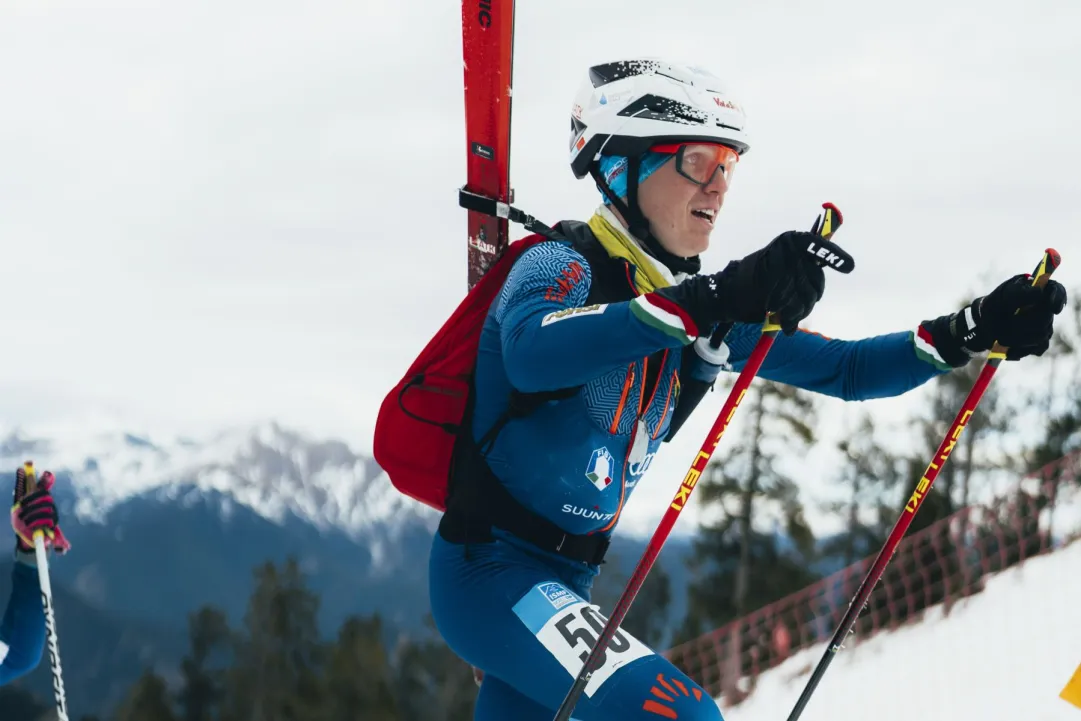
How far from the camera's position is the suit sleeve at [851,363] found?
310 centimetres

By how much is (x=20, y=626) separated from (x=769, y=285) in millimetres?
4586

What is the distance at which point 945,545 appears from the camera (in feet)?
61.7

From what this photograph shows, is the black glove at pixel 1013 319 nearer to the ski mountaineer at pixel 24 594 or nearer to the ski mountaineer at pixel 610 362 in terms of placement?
the ski mountaineer at pixel 610 362

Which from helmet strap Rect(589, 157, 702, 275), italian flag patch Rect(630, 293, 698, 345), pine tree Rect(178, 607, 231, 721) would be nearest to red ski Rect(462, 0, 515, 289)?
helmet strap Rect(589, 157, 702, 275)

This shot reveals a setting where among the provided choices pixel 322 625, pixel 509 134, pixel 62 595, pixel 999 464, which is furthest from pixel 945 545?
pixel 62 595

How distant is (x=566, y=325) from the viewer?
88.4 inches

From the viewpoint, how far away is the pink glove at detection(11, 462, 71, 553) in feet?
16.5

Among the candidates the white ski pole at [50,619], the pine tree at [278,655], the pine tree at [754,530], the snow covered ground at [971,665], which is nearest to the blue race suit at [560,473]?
the white ski pole at [50,619]

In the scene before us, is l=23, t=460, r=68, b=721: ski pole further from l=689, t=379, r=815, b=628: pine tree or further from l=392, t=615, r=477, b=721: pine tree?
l=392, t=615, r=477, b=721: pine tree

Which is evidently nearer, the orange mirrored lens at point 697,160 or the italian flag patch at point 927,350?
the orange mirrored lens at point 697,160

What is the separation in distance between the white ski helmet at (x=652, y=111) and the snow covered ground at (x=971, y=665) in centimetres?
562

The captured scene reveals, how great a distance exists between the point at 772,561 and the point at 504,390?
25.2 meters

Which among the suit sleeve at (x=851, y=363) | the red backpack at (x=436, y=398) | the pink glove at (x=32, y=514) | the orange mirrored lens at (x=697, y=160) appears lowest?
the pink glove at (x=32, y=514)

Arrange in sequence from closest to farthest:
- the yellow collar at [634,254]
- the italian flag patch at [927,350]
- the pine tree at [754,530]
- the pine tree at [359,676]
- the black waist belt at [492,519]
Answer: the black waist belt at [492,519], the yellow collar at [634,254], the italian flag patch at [927,350], the pine tree at [754,530], the pine tree at [359,676]
